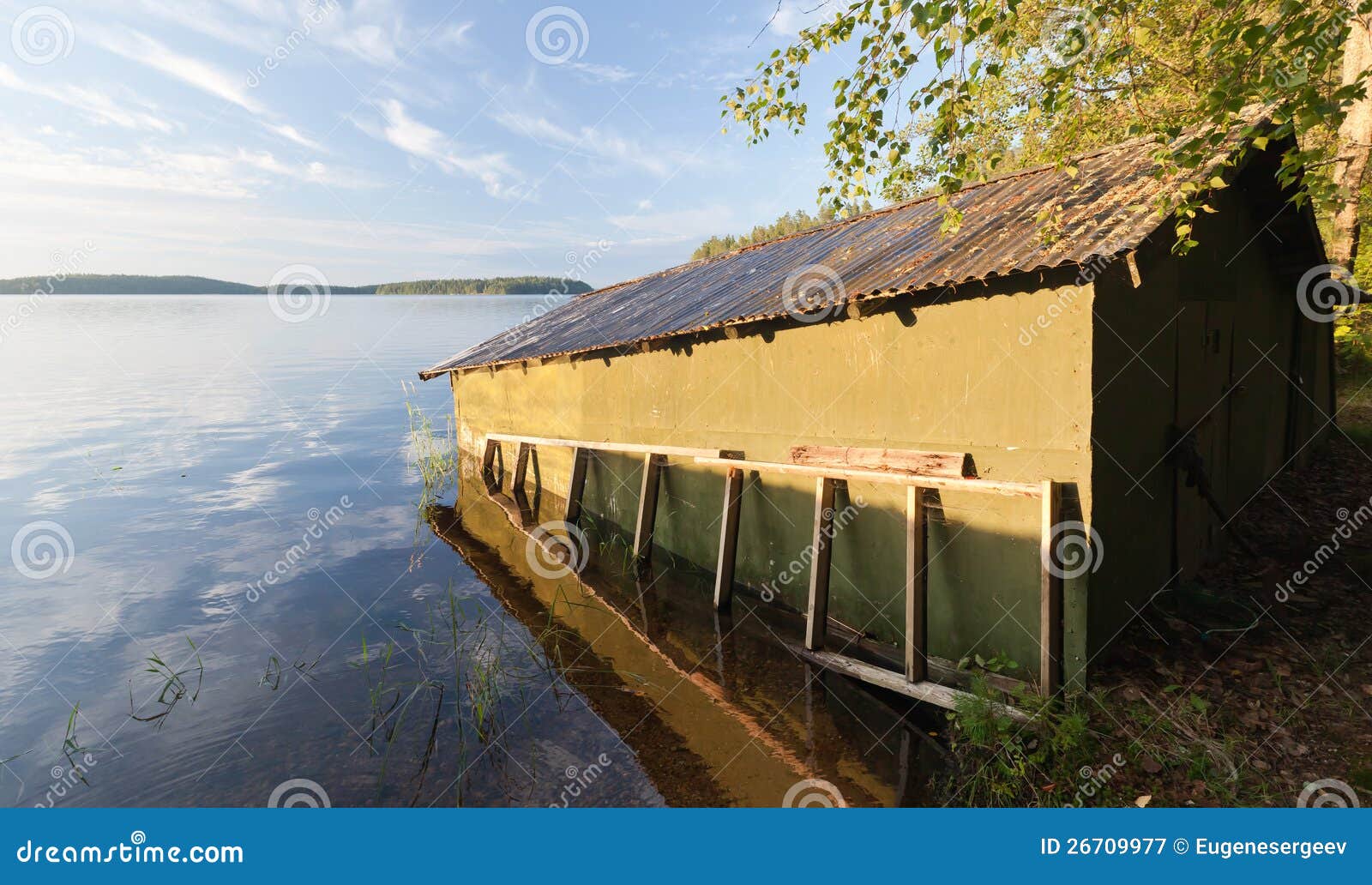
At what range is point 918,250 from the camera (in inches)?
267

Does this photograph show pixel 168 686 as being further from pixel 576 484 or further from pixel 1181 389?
pixel 1181 389

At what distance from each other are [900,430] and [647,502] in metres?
4.34

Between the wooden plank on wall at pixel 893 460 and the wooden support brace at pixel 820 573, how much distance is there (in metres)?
0.31

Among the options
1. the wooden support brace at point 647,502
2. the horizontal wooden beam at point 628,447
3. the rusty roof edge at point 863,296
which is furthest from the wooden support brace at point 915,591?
the wooden support brace at point 647,502

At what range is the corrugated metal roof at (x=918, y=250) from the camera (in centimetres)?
523

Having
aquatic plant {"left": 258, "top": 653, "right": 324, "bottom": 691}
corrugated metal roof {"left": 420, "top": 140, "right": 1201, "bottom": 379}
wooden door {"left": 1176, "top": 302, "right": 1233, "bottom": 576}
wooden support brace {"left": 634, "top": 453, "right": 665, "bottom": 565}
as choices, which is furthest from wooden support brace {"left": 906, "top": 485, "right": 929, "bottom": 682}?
aquatic plant {"left": 258, "top": 653, "right": 324, "bottom": 691}

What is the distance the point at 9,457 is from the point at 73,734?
19219 mm

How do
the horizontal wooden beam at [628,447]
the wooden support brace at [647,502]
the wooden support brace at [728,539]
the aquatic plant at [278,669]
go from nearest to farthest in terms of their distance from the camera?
1. the aquatic plant at [278,669]
2. the wooden support brace at [728,539]
3. the horizontal wooden beam at [628,447]
4. the wooden support brace at [647,502]

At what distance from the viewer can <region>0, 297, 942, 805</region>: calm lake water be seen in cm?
540

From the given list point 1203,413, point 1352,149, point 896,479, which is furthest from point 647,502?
point 1352,149

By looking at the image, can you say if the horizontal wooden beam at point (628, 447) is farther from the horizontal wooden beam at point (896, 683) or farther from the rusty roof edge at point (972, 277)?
the horizontal wooden beam at point (896, 683)

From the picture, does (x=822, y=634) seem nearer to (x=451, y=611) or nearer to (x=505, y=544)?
(x=451, y=611)

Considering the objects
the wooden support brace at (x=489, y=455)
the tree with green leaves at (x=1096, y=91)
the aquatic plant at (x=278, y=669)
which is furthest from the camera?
the wooden support brace at (x=489, y=455)

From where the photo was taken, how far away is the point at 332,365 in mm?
41906
